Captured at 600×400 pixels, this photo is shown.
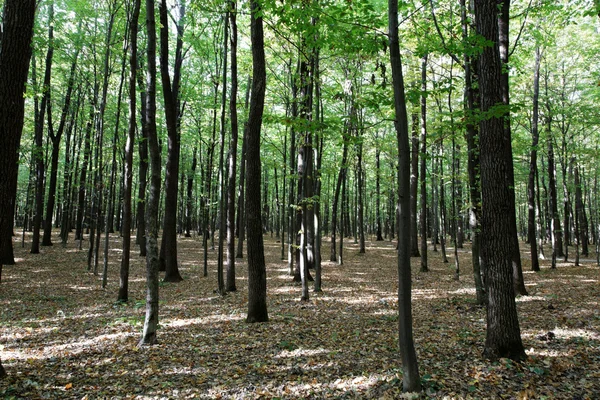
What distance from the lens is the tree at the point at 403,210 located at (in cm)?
427

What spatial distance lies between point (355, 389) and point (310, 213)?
6844mm

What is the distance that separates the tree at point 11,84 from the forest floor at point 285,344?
1484 mm

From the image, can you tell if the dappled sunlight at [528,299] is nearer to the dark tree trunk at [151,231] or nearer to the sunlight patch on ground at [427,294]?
the sunlight patch on ground at [427,294]

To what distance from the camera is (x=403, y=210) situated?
169 inches

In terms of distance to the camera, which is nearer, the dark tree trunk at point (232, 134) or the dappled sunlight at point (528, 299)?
the dappled sunlight at point (528, 299)

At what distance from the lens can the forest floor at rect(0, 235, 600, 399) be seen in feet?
15.6

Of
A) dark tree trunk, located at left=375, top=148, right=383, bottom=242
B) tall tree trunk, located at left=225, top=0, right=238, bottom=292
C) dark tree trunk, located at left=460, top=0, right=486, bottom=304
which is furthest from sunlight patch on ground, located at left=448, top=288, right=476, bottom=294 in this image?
dark tree trunk, located at left=375, top=148, right=383, bottom=242

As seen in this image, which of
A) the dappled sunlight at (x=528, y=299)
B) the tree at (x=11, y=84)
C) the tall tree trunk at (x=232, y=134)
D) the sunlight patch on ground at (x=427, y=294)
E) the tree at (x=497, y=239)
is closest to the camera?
the tree at (x=11, y=84)

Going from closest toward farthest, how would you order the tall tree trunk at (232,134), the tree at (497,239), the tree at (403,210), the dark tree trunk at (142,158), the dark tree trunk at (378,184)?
the tree at (403,210)
the tree at (497,239)
the tall tree trunk at (232,134)
the dark tree trunk at (142,158)
the dark tree trunk at (378,184)

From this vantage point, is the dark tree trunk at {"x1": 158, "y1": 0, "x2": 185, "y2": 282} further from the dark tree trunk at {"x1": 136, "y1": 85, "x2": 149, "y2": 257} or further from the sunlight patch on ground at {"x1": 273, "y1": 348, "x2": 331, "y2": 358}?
the sunlight patch on ground at {"x1": 273, "y1": 348, "x2": 331, "y2": 358}

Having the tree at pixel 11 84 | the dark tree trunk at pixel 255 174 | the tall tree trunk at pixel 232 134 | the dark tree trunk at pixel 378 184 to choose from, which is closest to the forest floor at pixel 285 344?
the dark tree trunk at pixel 255 174

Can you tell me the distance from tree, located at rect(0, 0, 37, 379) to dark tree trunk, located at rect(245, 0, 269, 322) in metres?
4.05

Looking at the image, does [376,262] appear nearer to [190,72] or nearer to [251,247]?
[251,247]

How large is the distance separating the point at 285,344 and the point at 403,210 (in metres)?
3.81
